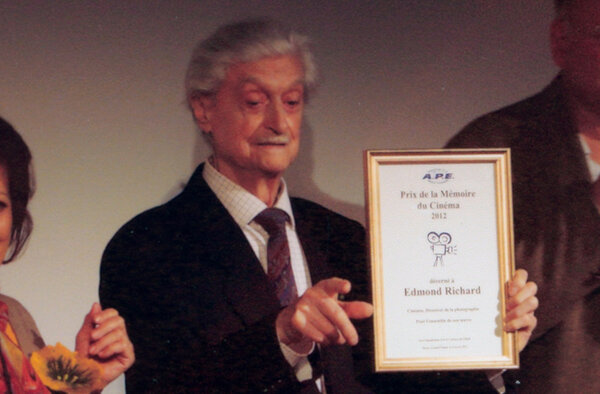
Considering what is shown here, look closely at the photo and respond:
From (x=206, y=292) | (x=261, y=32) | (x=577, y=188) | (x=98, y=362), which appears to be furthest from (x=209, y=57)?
(x=577, y=188)

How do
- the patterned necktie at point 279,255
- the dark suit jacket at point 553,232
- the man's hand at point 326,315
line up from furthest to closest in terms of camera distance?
the dark suit jacket at point 553,232
the patterned necktie at point 279,255
the man's hand at point 326,315

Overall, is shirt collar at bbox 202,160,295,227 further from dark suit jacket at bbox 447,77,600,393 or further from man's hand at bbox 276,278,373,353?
dark suit jacket at bbox 447,77,600,393

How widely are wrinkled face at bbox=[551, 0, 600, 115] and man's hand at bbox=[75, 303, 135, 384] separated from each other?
1407mm

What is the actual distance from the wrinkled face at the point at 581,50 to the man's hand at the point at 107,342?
1.41 metres

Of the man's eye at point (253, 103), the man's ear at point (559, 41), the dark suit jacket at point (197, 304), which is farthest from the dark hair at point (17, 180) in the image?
the man's ear at point (559, 41)

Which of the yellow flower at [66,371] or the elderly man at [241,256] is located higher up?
the elderly man at [241,256]

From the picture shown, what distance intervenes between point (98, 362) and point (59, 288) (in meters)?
0.22

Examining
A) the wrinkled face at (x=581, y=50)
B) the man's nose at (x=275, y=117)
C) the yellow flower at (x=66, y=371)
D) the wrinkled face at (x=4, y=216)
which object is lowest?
the yellow flower at (x=66, y=371)

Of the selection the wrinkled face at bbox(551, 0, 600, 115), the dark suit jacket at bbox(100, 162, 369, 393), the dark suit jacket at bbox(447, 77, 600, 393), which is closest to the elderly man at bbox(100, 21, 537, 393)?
the dark suit jacket at bbox(100, 162, 369, 393)

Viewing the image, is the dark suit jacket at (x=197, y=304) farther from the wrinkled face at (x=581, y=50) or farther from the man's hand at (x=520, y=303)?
the wrinkled face at (x=581, y=50)

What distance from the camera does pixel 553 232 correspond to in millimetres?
2014

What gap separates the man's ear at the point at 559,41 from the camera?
6.77ft

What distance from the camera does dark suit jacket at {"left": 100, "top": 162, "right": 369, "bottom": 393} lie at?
68.7 inches

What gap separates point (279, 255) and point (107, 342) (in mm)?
479
